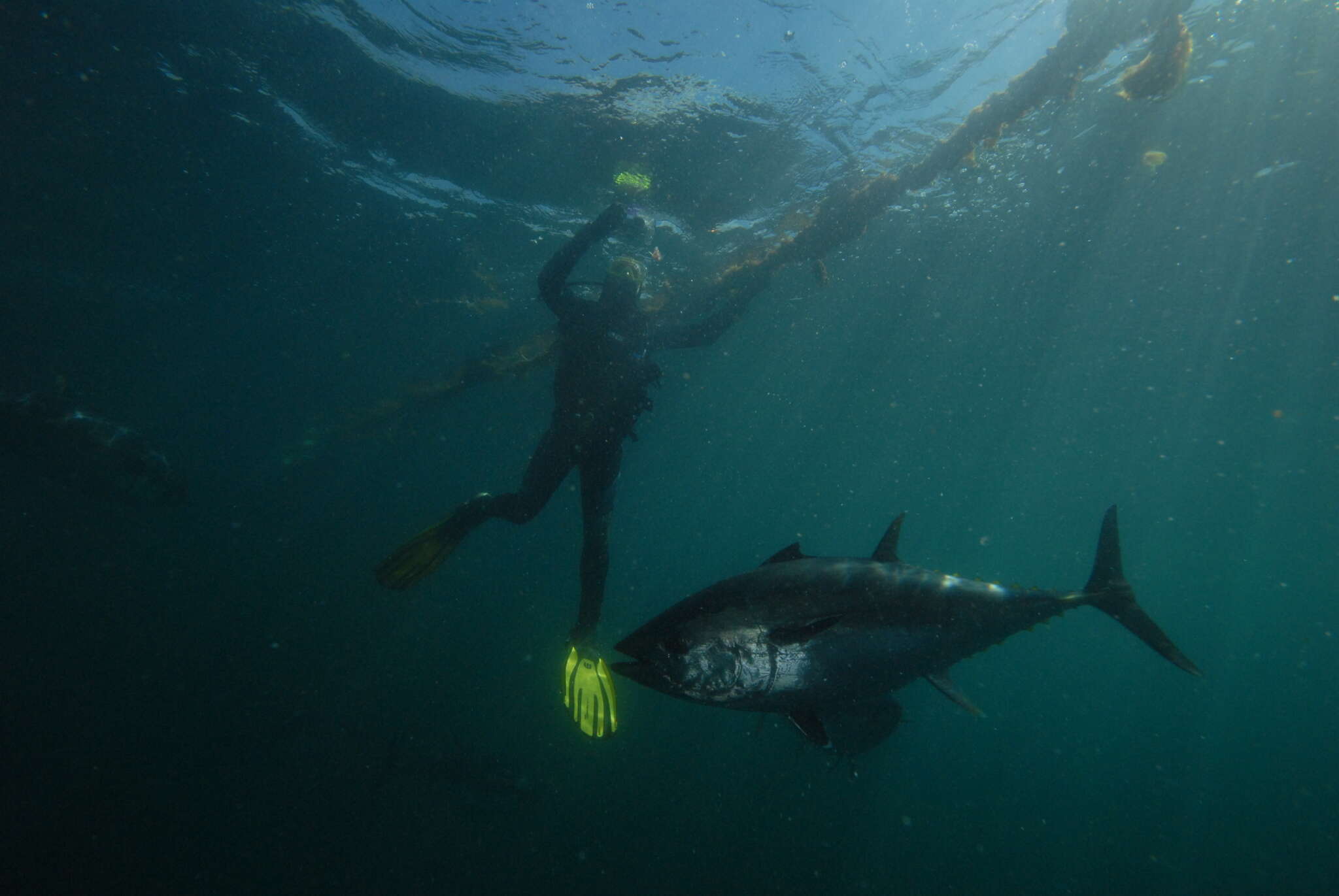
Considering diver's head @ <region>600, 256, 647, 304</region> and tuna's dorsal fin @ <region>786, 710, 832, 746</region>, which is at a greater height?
diver's head @ <region>600, 256, 647, 304</region>

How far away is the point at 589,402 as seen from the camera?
6.08m

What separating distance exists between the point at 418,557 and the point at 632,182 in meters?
11.6

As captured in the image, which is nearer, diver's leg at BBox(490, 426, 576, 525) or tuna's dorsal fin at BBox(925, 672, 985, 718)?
tuna's dorsal fin at BBox(925, 672, 985, 718)

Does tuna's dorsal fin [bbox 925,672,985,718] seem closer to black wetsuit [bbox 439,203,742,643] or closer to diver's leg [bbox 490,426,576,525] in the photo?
black wetsuit [bbox 439,203,742,643]

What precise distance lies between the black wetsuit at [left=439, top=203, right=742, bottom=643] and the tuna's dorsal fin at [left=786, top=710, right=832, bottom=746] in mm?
3429

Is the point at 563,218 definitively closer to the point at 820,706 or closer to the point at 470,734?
the point at 470,734

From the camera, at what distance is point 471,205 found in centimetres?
1576

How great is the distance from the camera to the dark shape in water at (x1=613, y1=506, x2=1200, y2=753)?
6.86 feet

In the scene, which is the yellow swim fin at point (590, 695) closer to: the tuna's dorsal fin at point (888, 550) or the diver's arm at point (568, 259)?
the tuna's dorsal fin at point (888, 550)

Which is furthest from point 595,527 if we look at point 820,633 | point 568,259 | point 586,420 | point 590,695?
point 820,633

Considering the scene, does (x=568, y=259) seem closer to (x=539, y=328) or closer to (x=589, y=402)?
(x=589, y=402)

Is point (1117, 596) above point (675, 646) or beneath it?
above

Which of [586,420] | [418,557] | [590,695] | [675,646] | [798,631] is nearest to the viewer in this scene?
[675,646]

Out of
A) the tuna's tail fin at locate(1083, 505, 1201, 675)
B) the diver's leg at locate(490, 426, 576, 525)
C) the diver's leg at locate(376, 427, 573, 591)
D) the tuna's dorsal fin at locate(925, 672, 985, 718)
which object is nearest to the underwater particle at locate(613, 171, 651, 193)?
the diver's leg at locate(376, 427, 573, 591)
